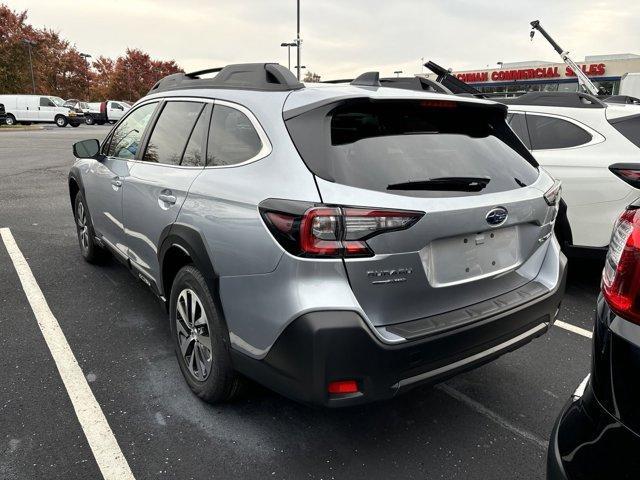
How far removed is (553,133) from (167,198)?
370 centimetres

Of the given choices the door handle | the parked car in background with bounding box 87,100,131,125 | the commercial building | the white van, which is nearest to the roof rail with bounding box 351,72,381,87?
the door handle

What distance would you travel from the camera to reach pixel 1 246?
19.3ft

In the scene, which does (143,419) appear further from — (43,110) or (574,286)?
(43,110)

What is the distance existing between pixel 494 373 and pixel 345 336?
1700 millimetres

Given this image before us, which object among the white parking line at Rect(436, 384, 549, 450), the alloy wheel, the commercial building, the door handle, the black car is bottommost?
the white parking line at Rect(436, 384, 549, 450)

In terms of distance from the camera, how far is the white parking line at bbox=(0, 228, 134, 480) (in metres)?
2.37

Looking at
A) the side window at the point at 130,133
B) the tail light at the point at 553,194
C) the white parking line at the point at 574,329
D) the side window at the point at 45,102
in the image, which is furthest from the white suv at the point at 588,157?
the side window at the point at 45,102

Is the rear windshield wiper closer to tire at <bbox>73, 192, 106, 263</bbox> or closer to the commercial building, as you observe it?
tire at <bbox>73, 192, 106, 263</bbox>

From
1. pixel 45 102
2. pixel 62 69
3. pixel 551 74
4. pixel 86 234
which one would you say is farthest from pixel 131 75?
pixel 86 234

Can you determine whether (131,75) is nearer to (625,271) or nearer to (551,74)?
(551,74)

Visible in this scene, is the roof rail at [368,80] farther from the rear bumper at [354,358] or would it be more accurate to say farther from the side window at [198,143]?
the rear bumper at [354,358]

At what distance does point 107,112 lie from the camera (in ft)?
120

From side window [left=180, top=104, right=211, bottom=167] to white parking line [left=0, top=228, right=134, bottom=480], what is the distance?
146 cm

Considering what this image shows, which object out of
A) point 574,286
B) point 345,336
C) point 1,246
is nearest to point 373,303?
point 345,336
